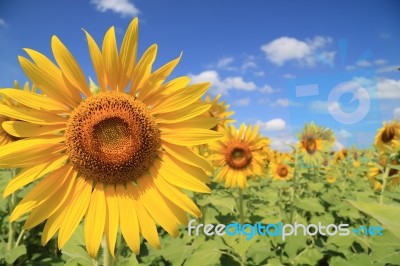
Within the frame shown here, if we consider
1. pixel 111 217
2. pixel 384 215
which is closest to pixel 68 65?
pixel 111 217

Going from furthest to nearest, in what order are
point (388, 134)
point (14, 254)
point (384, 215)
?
1. point (388, 134)
2. point (14, 254)
3. point (384, 215)

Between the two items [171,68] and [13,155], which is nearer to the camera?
[13,155]

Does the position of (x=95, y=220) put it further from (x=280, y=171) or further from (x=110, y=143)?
(x=280, y=171)

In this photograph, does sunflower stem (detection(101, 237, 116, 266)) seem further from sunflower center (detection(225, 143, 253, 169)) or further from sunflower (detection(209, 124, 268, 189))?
sunflower center (detection(225, 143, 253, 169))

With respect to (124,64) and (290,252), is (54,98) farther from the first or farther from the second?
(290,252)

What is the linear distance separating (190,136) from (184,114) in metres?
0.13

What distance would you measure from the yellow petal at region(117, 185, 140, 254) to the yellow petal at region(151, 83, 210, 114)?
51 cm

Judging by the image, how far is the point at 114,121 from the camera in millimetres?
2162

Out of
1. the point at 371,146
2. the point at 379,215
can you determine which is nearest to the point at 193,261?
the point at 379,215

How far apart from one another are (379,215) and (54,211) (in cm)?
180

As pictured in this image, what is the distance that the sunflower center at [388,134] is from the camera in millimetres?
7121

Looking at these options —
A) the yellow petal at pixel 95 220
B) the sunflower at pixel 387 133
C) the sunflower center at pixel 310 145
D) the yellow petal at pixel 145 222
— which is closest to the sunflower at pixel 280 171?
the sunflower center at pixel 310 145

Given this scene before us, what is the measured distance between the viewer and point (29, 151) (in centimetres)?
197

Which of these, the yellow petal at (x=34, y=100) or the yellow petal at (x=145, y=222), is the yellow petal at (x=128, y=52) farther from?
the yellow petal at (x=145, y=222)
